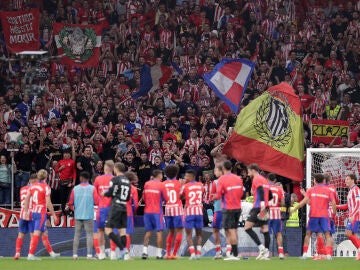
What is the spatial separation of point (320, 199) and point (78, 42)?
13.2m

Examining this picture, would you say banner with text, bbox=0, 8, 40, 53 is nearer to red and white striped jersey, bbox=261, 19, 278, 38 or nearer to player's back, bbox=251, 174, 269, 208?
red and white striped jersey, bbox=261, 19, 278, 38

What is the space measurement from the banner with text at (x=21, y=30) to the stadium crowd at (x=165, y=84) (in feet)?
1.77

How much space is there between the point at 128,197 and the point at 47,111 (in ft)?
32.5

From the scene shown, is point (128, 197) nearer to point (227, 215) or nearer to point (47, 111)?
point (227, 215)

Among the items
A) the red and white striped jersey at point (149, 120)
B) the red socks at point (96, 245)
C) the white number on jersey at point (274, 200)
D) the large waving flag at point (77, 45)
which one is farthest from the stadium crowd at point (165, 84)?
the white number on jersey at point (274, 200)

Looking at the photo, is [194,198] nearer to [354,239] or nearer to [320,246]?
[320,246]

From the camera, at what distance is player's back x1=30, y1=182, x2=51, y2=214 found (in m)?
26.5

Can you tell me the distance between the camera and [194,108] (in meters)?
34.9

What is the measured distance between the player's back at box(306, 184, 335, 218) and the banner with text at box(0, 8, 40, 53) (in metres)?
13.5

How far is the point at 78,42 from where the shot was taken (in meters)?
37.6

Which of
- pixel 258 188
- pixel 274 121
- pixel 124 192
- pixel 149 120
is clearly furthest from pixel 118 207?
pixel 149 120

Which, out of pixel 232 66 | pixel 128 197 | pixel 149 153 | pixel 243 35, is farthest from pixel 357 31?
pixel 128 197

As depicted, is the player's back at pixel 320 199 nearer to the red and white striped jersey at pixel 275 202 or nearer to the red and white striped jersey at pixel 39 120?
the red and white striped jersey at pixel 275 202

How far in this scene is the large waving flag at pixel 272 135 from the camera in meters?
31.1
